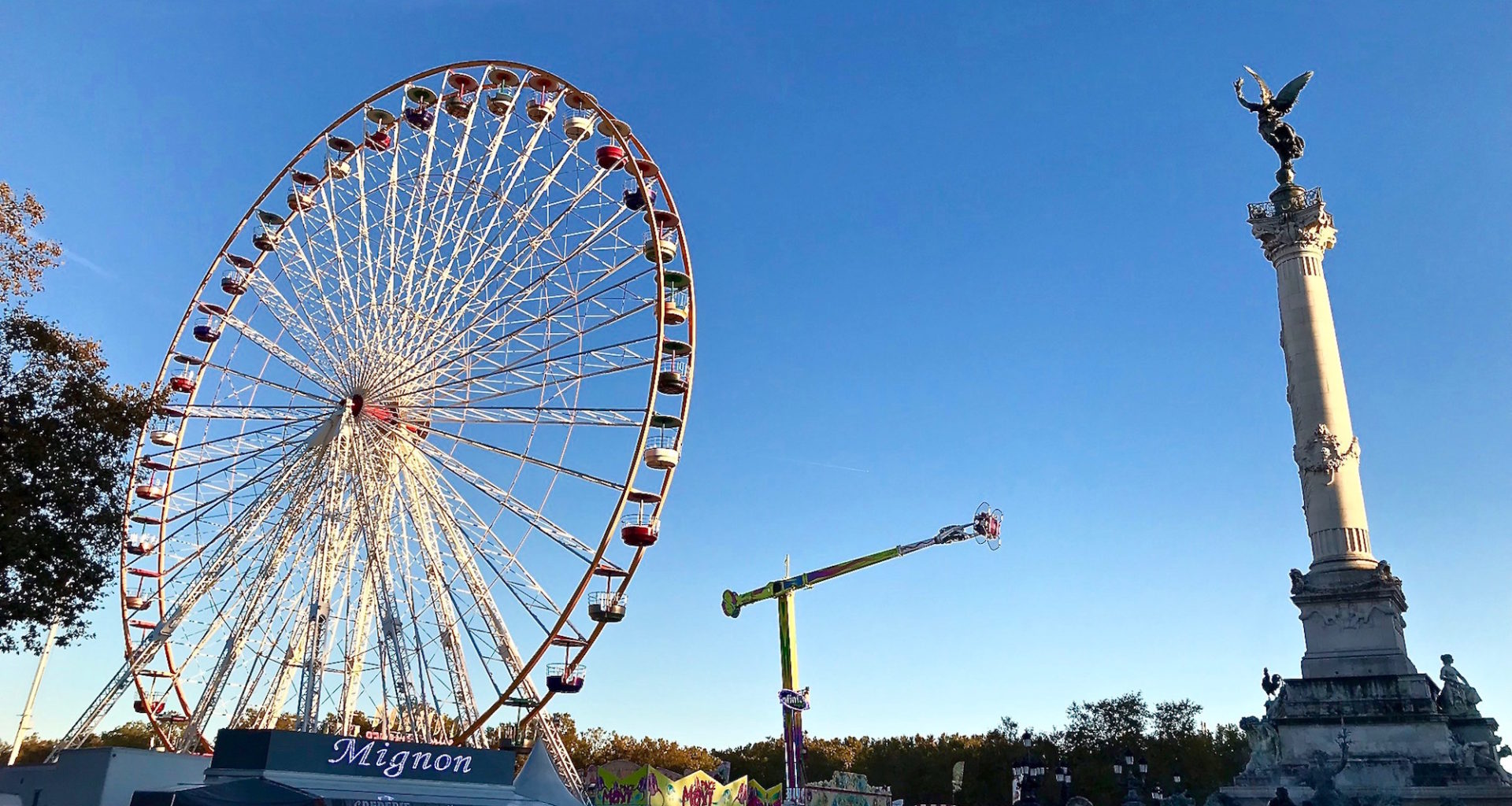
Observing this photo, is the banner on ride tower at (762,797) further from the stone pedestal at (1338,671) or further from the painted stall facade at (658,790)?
the stone pedestal at (1338,671)

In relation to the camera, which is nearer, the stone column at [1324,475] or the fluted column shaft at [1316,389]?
the stone column at [1324,475]

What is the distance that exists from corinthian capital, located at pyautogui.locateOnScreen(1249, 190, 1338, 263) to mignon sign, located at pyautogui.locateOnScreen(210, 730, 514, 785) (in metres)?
32.2

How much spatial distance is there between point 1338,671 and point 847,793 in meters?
21.9

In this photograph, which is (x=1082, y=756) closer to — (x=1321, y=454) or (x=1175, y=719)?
(x=1175, y=719)

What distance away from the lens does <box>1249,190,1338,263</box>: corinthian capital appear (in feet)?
132

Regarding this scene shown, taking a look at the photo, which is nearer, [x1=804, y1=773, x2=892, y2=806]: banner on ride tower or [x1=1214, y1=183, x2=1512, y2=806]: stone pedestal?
[x1=1214, y1=183, x2=1512, y2=806]: stone pedestal

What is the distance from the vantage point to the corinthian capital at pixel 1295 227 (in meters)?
40.2

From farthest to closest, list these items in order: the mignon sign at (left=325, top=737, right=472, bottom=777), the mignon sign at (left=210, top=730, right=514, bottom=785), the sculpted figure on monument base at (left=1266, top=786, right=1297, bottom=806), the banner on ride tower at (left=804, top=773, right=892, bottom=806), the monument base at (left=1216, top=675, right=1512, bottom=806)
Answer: the banner on ride tower at (left=804, top=773, right=892, bottom=806) → the monument base at (left=1216, top=675, right=1512, bottom=806) → the sculpted figure on monument base at (left=1266, top=786, right=1297, bottom=806) → the mignon sign at (left=325, top=737, right=472, bottom=777) → the mignon sign at (left=210, top=730, right=514, bottom=785)

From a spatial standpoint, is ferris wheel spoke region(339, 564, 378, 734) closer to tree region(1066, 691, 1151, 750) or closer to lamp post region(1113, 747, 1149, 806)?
lamp post region(1113, 747, 1149, 806)

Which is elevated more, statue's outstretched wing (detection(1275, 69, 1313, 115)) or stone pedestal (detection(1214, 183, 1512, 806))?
statue's outstretched wing (detection(1275, 69, 1313, 115))

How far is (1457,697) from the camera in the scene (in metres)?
34.0

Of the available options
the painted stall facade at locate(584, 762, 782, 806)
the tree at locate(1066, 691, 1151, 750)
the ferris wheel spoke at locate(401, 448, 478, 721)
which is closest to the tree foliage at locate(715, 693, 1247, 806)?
the tree at locate(1066, 691, 1151, 750)

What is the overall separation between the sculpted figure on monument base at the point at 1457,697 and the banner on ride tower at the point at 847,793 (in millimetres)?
23750

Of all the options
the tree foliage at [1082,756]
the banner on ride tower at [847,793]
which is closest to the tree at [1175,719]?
the tree foliage at [1082,756]
